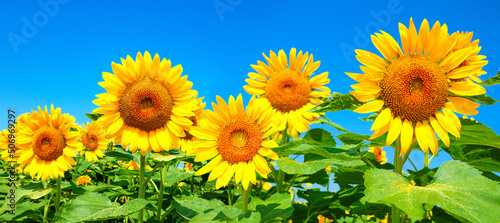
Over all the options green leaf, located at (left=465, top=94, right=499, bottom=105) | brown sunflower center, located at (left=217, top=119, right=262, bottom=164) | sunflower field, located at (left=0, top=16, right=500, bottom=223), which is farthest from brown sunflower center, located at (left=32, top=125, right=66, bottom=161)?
green leaf, located at (left=465, top=94, right=499, bottom=105)

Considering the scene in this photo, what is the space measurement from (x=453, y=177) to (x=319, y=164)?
2.79 ft

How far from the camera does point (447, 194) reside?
2.14 m

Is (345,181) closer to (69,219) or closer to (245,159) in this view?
(245,159)

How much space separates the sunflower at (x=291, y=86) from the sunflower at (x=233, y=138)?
Result: 5.62 feet

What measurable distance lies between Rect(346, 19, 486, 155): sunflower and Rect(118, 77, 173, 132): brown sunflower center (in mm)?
1896

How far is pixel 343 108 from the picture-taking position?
8.55 ft

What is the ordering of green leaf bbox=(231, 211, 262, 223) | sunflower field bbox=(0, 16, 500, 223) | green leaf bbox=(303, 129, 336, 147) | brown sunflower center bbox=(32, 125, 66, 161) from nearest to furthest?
sunflower field bbox=(0, 16, 500, 223), green leaf bbox=(231, 211, 262, 223), green leaf bbox=(303, 129, 336, 147), brown sunflower center bbox=(32, 125, 66, 161)

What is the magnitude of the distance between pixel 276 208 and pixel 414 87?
1.36 metres

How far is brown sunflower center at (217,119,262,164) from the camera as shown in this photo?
3.16 meters

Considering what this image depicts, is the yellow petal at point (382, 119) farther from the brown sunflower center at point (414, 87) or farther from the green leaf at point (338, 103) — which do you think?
the green leaf at point (338, 103)

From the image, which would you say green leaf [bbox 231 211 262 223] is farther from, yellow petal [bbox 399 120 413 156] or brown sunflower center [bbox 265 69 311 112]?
brown sunflower center [bbox 265 69 311 112]

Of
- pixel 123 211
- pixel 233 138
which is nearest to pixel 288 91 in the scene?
pixel 233 138

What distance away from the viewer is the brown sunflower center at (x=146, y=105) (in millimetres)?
3641

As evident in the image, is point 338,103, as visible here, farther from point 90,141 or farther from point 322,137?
point 90,141
